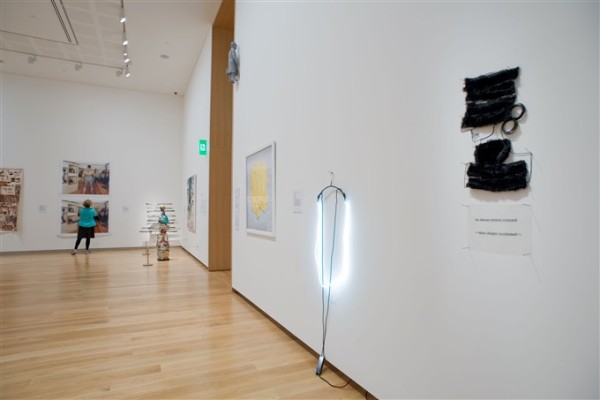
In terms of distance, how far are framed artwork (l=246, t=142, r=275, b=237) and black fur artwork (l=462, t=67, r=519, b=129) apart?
246 centimetres

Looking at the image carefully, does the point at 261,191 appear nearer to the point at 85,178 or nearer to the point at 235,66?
the point at 235,66

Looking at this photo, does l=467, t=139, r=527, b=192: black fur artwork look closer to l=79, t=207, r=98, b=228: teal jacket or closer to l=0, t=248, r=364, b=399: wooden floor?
l=0, t=248, r=364, b=399: wooden floor

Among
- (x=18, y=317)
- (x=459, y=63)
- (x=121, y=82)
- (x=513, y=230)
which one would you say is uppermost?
(x=121, y=82)

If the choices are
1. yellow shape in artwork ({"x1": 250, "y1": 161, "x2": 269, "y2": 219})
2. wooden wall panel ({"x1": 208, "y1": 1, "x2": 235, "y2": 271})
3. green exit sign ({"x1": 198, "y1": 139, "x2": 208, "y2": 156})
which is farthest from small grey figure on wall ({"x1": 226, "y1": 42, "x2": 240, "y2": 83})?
green exit sign ({"x1": 198, "y1": 139, "x2": 208, "y2": 156})

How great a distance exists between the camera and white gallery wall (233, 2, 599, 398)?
49.8 inches

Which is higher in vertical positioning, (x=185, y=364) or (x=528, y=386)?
(x=528, y=386)

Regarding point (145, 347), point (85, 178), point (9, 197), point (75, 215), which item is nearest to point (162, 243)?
point (75, 215)

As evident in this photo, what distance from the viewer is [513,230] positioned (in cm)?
144

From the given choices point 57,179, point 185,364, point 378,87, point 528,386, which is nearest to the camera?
point 528,386

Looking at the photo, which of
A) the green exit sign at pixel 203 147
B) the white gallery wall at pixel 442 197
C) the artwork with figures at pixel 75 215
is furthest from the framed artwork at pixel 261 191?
the artwork with figures at pixel 75 215

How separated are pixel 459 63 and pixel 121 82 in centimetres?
1187

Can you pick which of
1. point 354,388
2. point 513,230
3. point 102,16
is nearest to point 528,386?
point 513,230

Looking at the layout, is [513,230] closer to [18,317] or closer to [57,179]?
[18,317]

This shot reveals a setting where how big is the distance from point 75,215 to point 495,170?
12357 mm
